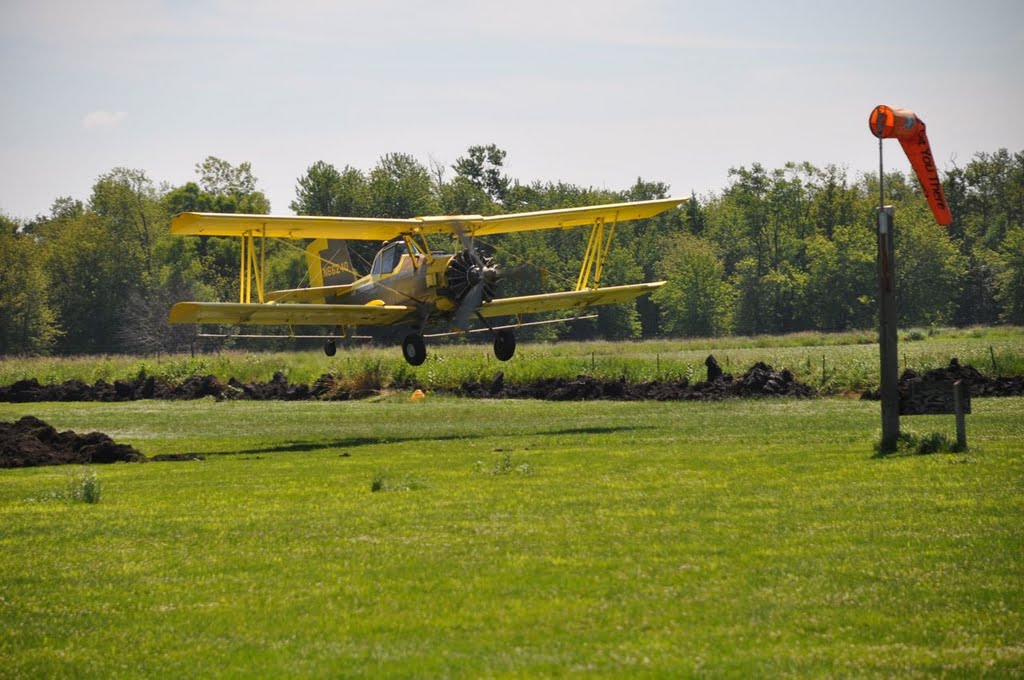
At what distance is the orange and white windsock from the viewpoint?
2197 centimetres

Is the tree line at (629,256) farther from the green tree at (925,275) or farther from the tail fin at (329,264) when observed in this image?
the tail fin at (329,264)

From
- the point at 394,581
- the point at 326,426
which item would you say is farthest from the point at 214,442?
the point at 394,581

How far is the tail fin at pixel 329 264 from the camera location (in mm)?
39531

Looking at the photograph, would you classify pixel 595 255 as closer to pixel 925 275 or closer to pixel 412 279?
pixel 412 279

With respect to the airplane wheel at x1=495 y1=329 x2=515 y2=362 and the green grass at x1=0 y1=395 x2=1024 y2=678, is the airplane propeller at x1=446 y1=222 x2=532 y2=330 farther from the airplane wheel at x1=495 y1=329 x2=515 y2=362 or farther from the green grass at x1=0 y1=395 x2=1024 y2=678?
the green grass at x1=0 y1=395 x2=1024 y2=678

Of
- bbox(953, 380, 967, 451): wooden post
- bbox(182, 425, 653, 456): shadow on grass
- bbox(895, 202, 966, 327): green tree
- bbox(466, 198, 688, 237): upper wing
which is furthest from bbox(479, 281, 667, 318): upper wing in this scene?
Answer: bbox(895, 202, 966, 327): green tree

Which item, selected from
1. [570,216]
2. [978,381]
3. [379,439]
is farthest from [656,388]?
[379,439]

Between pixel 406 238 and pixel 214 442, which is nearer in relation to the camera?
pixel 214 442

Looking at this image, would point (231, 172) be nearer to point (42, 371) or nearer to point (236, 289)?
point (236, 289)

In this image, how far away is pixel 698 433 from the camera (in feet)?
88.3

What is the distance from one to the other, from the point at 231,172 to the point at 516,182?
32.5 meters

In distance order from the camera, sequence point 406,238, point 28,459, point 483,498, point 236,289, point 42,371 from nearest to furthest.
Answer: point 483,498 < point 28,459 < point 406,238 < point 42,371 < point 236,289

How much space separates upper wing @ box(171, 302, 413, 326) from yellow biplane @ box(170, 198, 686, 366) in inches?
1.4

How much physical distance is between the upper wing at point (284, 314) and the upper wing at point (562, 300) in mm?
2993
